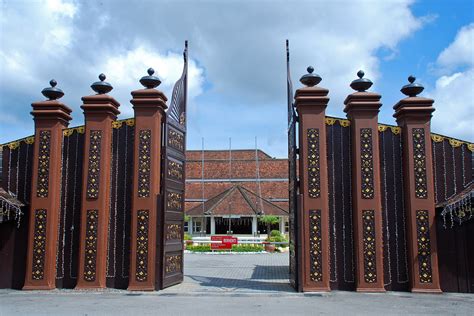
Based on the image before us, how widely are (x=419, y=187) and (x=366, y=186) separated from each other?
1090 mm

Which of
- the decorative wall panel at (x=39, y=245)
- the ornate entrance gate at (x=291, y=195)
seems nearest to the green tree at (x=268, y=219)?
the ornate entrance gate at (x=291, y=195)

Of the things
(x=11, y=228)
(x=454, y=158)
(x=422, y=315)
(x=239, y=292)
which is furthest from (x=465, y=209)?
(x=11, y=228)

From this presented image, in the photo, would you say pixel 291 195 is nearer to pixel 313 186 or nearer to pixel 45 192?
pixel 313 186

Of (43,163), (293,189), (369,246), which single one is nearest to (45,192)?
(43,163)

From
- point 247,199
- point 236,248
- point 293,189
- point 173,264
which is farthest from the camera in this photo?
point 247,199

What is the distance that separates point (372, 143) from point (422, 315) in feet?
12.5

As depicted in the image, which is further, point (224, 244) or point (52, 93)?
point (224, 244)

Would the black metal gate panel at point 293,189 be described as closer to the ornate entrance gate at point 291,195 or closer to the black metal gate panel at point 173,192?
the ornate entrance gate at point 291,195

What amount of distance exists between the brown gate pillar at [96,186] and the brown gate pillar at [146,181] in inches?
24.6

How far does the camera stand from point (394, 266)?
32.1ft

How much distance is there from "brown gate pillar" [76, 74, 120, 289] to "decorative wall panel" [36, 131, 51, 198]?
83 cm

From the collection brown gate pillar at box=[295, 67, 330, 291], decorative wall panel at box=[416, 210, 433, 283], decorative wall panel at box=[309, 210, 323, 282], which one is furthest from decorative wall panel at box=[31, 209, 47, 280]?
decorative wall panel at box=[416, 210, 433, 283]

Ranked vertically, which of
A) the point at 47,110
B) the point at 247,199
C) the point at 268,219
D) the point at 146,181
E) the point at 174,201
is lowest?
the point at 268,219

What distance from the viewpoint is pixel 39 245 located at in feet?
33.1
